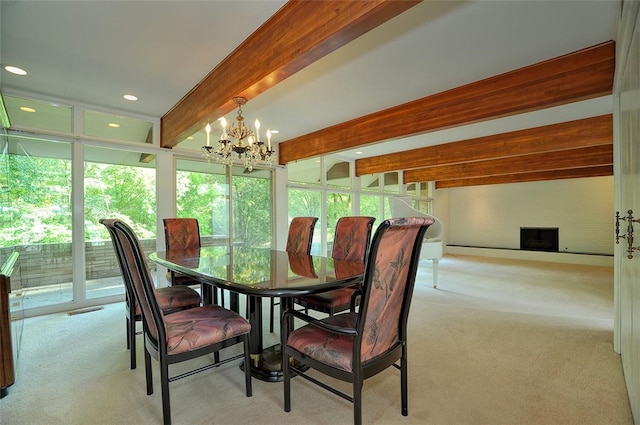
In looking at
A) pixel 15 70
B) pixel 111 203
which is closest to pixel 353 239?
pixel 111 203

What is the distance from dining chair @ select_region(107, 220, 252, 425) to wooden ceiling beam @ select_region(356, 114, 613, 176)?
4905 millimetres

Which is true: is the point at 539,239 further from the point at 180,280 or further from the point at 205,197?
the point at 180,280

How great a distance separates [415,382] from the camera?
1.99 meters

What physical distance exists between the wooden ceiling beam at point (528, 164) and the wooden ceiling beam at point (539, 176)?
5.32 ft

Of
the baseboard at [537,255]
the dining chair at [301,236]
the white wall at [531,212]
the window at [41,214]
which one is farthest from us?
the white wall at [531,212]

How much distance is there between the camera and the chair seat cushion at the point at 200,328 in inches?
62.8

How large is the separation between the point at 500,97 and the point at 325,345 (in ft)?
9.32

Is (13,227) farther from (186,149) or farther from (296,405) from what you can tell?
(296,405)

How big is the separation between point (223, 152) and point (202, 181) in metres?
2.23

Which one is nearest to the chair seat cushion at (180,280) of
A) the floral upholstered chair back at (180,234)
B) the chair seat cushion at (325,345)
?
the floral upholstered chair back at (180,234)

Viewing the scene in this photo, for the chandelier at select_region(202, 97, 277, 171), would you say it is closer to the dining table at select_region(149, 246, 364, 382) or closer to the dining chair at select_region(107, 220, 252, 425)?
the dining table at select_region(149, 246, 364, 382)

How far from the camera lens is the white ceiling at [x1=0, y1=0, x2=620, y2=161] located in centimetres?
196

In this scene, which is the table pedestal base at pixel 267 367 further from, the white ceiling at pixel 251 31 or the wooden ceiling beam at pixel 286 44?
the white ceiling at pixel 251 31

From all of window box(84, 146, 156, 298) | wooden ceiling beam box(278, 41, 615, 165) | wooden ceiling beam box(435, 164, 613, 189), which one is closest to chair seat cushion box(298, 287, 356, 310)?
wooden ceiling beam box(278, 41, 615, 165)
